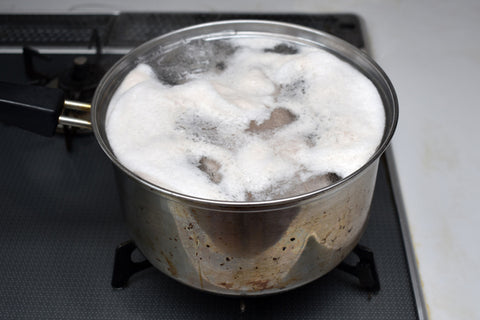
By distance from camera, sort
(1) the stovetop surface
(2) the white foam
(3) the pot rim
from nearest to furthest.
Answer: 1. (3) the pot rim
2. (2) the white foam
3. (1) the stovetop surface

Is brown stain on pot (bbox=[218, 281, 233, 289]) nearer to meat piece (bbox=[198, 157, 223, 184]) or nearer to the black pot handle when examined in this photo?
meat piece (bbox=[198, 157, 223, 184])

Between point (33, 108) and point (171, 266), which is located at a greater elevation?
point (33, 108)

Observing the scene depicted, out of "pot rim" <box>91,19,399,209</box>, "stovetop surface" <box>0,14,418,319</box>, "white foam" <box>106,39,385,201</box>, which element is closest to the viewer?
"pot rim" <box>91,19,399,209</box>

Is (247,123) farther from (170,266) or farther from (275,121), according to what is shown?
(170,266)

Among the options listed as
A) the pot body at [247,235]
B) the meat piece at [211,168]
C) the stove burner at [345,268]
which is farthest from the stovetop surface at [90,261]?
the meat piece at [211,168]

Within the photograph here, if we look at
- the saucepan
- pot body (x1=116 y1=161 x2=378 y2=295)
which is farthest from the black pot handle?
pot body (x1=116 y1=161 x2=378 y2=295)

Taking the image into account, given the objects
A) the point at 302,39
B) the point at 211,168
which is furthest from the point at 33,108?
the point at 302,39

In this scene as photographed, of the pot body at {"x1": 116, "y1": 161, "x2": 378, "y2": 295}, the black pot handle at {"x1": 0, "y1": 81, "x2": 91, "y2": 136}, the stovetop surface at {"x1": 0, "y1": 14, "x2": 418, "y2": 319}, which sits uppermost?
the black pot handle at {"x1": 0, "y1": 81, "x2": 91, "y2": 136}
